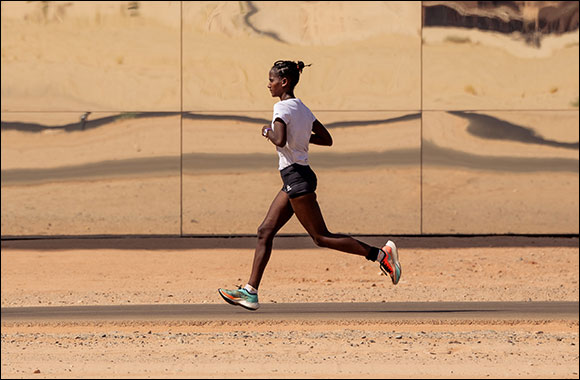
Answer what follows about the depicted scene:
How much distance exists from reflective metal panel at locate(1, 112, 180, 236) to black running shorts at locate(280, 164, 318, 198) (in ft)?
29.3

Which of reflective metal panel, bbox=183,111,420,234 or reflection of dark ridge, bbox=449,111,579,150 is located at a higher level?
reflection of dark ridge, bbox=449,111,579,150

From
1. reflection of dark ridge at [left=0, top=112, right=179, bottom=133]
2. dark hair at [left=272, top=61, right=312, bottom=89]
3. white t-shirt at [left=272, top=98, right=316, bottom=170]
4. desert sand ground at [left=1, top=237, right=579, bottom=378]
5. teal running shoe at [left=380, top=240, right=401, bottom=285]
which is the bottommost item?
desert sand ground at [left=1, top=237, right=579, bottom=378]

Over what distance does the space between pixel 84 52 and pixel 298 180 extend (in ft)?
31.5

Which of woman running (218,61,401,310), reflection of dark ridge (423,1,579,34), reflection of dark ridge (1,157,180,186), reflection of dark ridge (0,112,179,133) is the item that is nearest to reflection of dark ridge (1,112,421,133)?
reflection of dark ridge (0,112,179,133)

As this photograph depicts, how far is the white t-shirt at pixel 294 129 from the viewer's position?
7.82 meters

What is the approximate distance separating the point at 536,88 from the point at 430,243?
114 inches

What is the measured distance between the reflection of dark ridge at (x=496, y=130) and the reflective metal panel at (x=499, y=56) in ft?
0.52

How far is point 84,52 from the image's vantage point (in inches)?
661

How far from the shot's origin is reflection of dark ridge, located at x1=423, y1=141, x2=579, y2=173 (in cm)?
1688

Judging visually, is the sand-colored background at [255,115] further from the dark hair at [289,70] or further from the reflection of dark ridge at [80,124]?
the dark hair at [289,70]

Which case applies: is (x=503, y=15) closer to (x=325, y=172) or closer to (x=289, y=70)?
(x=325, y=172)

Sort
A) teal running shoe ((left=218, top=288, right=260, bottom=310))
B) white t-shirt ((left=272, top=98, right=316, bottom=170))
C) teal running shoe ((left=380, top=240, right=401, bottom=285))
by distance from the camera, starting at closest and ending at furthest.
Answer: white t-shirt ((left=272, top=98, right=316, bottom=170))
teal running shoe ((left=218, top=288, right=260, bottom=310))
teal running shoe ((left=380, top=240, right=401, bottom=285))

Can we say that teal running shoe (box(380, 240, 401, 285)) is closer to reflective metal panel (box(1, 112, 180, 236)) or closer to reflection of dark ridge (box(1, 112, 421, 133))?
reflection of dark ridge (box(1, 112, 421, 133))

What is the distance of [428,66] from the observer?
16.8 m
